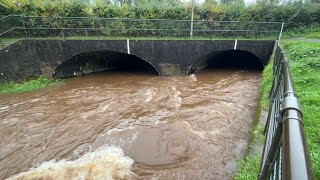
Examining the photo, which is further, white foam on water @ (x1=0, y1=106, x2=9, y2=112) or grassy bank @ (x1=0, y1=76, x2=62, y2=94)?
grassy bank @ (x1=0, y1=76, x2=62, y2=94)

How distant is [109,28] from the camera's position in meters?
14.7

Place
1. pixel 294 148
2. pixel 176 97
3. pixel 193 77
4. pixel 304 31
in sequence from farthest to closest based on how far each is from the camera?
1. pixel 304 31
2. pixel 193 77
3. pixel 176 97
4. pixel 294 148

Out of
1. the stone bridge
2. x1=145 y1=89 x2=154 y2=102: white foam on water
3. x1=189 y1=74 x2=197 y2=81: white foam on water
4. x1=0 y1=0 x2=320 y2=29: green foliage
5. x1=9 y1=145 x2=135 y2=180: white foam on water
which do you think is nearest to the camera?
x1=9 y1=145 x2=135 y2=180: white foam on water

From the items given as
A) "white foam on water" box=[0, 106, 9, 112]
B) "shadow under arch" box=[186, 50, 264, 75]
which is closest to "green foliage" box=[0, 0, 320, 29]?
"shadow under arch" box=[186, 50, 264, 75]

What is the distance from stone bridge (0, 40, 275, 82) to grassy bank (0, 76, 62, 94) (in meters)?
0.40

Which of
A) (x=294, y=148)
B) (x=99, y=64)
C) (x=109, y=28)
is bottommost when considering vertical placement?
(x=99, y=64)

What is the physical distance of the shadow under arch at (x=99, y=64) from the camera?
13484mm

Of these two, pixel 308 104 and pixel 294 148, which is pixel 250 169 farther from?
pixel 294 148

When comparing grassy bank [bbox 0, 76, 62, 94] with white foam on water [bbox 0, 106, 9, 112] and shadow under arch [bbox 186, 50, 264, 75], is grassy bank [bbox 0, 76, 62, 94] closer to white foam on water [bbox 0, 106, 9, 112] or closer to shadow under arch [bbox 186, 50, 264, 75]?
white foam on water [bbox 0, 106, 9, 112]

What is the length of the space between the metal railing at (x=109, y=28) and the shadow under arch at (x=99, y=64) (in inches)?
48.2

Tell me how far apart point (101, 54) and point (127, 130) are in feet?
27.7

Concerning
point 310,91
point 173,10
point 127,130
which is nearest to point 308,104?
point 310,91

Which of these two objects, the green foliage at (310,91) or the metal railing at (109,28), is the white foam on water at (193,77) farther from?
the green foliage at (310,91)

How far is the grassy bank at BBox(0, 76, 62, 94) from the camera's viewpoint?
35.4ft
